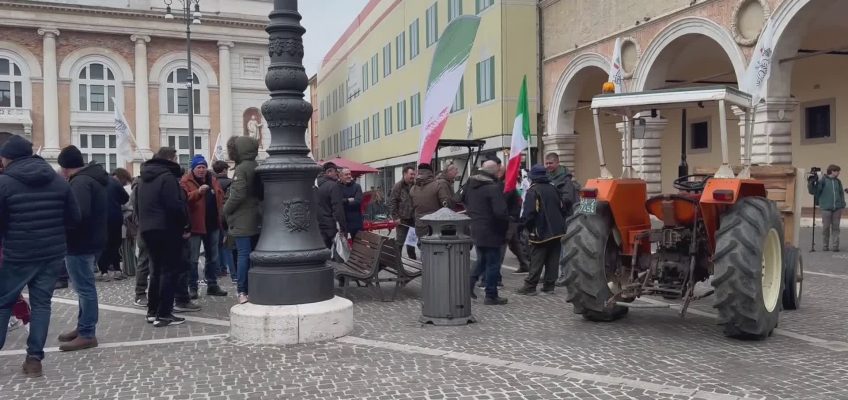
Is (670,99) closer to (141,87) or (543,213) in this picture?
(543,213)

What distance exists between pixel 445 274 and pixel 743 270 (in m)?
2.63

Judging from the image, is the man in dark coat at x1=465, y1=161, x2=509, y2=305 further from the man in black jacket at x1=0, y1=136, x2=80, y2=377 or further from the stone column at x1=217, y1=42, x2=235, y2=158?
the stone column at x1=217, y1=42, x2=235, y2=158

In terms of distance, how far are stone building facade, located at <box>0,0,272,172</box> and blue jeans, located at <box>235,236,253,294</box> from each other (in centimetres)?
4273

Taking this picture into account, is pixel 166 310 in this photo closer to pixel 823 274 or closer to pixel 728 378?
pixel 728 378

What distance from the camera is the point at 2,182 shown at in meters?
5.24

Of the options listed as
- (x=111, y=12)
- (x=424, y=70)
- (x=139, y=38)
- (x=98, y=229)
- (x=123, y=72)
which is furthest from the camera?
(x=123, y=72)

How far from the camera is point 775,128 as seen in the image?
16.5m

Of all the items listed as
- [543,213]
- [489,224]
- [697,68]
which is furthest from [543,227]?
[697,68]

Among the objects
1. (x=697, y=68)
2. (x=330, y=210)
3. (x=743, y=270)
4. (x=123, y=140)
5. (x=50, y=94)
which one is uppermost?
(x=50, y=94)

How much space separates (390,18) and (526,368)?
116 ft

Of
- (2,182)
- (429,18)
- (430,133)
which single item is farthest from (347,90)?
(2,182)

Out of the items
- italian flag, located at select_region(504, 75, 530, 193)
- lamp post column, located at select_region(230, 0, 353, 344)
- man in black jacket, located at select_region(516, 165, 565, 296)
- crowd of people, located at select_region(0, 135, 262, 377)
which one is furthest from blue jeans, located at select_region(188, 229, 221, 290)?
man in black jacket, located at select_region(516, 165, 565, 296)

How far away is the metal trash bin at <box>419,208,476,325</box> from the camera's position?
6.88m

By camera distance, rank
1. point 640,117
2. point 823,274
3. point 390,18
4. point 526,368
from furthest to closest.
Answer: point 390,18
point 823,274
point 640,117
point 526,368
